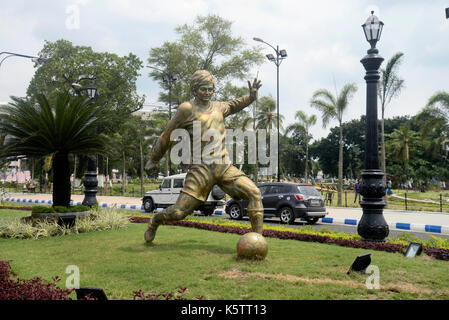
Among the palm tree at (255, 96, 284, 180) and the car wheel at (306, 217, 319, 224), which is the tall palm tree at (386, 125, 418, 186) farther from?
the car wheel at (306, 217, 319, 224)

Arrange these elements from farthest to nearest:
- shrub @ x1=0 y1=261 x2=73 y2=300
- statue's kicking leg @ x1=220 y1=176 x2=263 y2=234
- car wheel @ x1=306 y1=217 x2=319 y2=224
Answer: car wheel @ x1=306 y1=217 x2=319 y2=224
statue's kicking leg @ x1=220 y1=176 x2=263 y2=234
shrub @ x1=0 y1=261 x2=73 y2=300

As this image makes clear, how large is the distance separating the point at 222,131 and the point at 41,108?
552 centimetres

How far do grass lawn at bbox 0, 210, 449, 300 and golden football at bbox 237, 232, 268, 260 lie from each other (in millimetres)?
108

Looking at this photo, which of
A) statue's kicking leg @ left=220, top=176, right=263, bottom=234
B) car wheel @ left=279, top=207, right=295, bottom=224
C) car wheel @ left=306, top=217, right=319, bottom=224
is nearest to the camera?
statue's kicking leg @ left=220, top=176, right=263, bottom=234

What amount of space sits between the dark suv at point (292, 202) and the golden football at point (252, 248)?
7.28 meters

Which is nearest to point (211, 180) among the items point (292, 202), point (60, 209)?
point (60, 209)

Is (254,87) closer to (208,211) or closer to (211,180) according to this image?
(211,180)

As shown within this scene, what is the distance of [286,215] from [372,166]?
220 inches

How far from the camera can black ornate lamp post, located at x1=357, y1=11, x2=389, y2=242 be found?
25.1 ft

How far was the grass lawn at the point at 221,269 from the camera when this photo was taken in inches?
175

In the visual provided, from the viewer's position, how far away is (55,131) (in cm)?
941

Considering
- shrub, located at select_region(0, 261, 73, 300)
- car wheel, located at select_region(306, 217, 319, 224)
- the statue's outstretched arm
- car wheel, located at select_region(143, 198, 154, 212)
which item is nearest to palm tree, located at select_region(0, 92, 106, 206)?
the statue's outstretched arm
